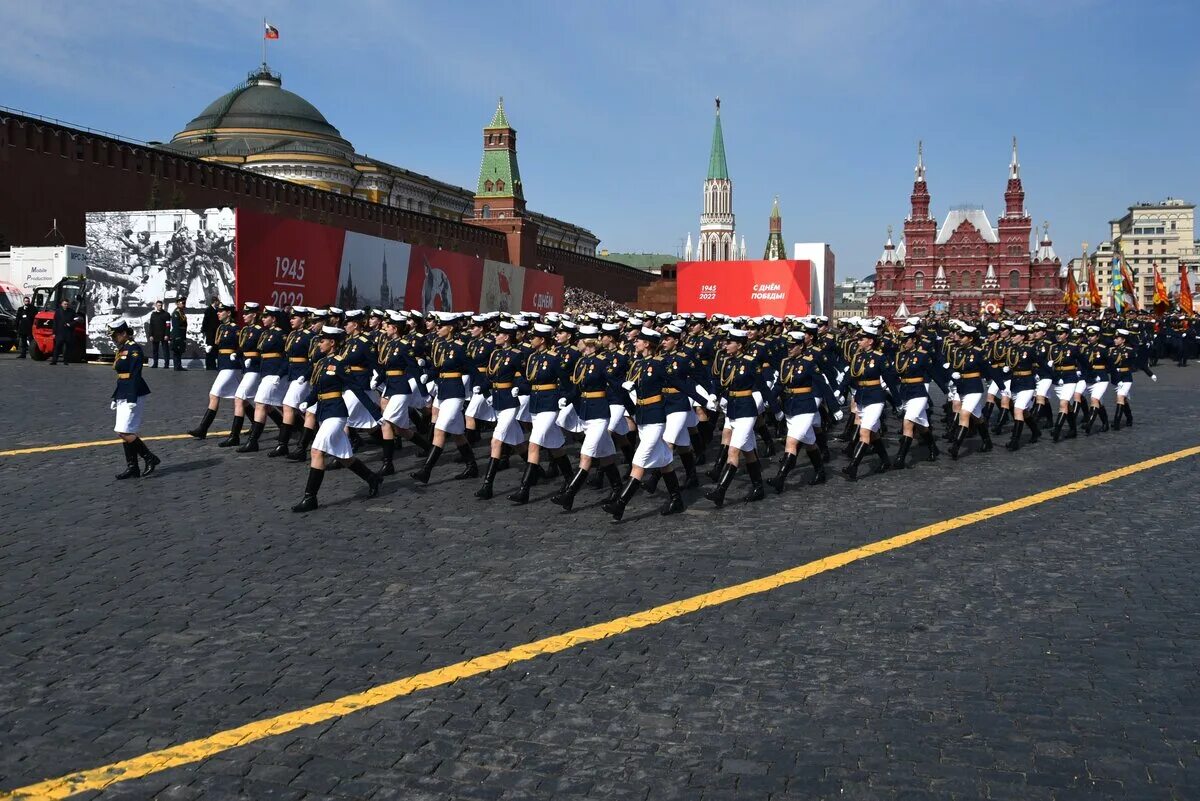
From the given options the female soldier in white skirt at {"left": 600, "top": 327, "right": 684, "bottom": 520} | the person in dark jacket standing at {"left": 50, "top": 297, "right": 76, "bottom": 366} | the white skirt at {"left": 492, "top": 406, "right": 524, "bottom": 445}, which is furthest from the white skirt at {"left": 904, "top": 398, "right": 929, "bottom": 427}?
the person in dark jacket standing at {"left": 50, "top": 297, "right": 76, "bottom": 366}

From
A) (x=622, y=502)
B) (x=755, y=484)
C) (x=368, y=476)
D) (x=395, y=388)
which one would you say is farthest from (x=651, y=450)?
(x=395, y=388)

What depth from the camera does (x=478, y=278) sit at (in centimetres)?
4053

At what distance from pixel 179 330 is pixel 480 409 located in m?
15.9

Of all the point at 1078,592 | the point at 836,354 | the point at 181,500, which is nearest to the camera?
the point at 1078,592

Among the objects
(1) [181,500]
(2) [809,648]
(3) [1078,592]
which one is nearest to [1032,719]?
(2) [809,648]

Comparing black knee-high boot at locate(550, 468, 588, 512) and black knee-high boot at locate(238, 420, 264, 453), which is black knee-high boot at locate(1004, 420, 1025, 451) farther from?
black knee-high boot at locate(238, 420, 264, 453)

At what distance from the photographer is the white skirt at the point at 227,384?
44.0 feet

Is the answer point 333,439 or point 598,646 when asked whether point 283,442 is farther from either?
point 598,646

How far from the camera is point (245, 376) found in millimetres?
13250

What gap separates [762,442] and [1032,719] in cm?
1028

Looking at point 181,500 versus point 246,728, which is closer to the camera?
point 246,728

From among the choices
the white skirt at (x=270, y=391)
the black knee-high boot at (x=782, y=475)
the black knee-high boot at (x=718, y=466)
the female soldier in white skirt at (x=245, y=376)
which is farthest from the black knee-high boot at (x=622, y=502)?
the female soldier in white skirt at (x=245, y=376)

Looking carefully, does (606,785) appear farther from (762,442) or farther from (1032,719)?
(762,442)

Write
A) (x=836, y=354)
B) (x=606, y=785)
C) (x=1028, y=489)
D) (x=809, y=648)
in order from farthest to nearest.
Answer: (x=836, y=354)
(x=1028, y=489)
(x=809, y=648)
(x=606, y=785)
